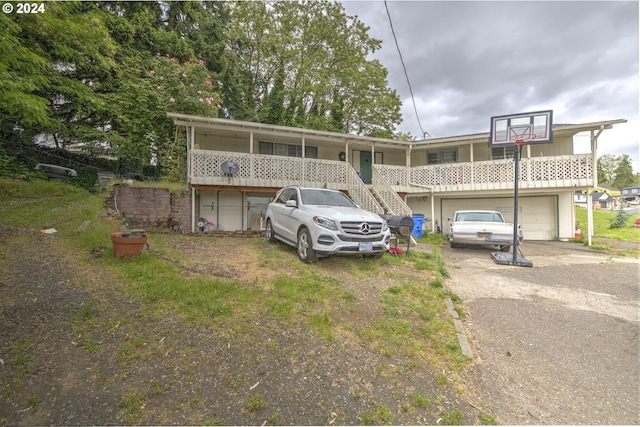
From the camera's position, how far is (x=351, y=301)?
4328 millimetres

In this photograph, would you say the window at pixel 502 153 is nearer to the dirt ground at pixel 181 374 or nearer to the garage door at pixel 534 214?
the garage door at pixel 534 214

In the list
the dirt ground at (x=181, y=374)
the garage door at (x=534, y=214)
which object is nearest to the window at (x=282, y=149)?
the garage door at (x=534, y=214)

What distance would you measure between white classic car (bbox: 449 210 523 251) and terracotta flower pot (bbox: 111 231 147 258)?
9649mm

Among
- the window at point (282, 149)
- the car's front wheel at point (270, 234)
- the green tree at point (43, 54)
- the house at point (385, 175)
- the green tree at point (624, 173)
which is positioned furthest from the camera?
the green tree at point (624, 173)

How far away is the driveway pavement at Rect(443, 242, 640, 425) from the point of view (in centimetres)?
244

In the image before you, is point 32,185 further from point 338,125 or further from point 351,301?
point 338,125

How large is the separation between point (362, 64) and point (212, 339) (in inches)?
859

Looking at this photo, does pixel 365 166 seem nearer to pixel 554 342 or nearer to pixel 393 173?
pixel 393 173

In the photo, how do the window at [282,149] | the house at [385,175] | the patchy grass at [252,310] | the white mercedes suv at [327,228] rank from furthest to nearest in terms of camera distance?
1. the window at [282,149]
2. the house at [385,175]
3. the white mercedes suv at [327,228]
4. the patchy grass at [252,310]

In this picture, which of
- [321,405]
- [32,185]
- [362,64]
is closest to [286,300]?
[321,405]

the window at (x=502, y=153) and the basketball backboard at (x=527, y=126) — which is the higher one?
the window at (x=502, y=153)

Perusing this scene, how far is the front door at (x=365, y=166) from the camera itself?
1662cm

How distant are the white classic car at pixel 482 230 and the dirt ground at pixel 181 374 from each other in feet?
24.4

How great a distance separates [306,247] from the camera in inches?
234
